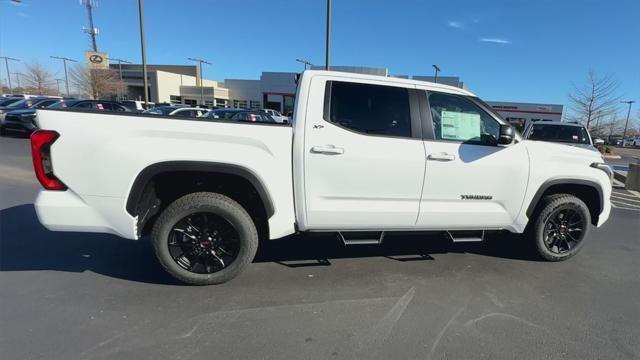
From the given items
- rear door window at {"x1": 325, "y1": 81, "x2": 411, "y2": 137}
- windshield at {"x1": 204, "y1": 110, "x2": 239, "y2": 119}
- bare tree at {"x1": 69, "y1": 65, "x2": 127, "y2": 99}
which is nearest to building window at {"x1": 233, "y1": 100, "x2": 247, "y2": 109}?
bare tree at {"x1": 69, "y1": 65, "x2": 127, "y2": 99}

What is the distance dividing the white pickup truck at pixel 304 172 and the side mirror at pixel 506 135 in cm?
1

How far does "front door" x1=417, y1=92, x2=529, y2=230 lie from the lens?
138 inches

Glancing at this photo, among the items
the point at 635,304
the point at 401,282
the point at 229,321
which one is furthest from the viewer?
the point at 401,282

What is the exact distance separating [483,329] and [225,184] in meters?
2.56

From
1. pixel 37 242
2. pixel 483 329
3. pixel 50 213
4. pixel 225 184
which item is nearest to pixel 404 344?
pixel 483 329

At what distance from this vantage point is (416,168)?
3.42 metres

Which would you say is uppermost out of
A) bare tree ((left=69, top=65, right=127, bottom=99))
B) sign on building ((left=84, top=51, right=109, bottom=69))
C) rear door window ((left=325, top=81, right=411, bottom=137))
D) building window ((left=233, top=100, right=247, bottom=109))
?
sign on building ((left=84, top=51, right=109, bottom=69))

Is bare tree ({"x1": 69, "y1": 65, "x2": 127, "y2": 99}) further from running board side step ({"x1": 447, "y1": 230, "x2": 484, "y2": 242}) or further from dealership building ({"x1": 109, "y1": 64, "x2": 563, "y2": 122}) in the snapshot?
running board side step ({"x1": 447, "y1": 230, "x2": 484, "y2": 242})

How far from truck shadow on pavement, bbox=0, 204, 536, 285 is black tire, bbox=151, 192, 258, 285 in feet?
0.89

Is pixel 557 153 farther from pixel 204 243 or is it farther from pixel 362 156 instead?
pixel 204 243

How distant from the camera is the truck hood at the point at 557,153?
150 inches

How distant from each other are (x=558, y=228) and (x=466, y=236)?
123 centimetres

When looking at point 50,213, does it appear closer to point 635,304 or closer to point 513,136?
point 513,136

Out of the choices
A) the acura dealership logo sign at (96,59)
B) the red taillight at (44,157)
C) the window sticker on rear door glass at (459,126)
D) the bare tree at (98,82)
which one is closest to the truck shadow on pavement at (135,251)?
the red taillight at (44,157)
